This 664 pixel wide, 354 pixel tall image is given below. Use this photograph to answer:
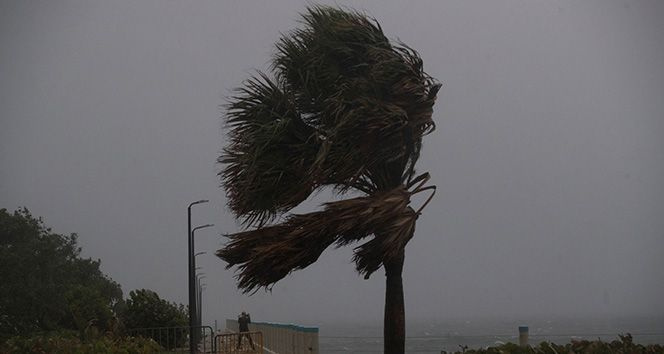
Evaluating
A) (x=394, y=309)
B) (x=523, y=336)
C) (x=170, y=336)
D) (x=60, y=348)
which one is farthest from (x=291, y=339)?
(x=170, y=336)

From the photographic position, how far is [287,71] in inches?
555

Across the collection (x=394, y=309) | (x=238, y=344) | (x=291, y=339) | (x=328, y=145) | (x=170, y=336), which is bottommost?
(x=170, y=336)

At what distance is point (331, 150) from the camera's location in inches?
521

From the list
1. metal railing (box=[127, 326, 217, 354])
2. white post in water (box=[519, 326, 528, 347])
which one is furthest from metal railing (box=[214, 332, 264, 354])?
white post in water (box=[519, 326, 528, 347])

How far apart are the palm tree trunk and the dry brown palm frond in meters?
0.56

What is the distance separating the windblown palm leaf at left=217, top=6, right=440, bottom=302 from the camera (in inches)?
510

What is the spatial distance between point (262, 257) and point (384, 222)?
184cm

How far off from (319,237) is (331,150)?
1.32 m

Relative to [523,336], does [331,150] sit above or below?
above

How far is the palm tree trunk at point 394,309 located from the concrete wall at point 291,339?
196 inches

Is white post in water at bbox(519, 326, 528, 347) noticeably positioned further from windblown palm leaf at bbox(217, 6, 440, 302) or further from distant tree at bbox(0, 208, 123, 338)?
distant tree at bbox(0, 208, 123, 338)

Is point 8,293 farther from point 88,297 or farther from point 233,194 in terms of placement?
point 233,194

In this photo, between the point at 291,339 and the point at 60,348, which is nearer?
the point at 60,348

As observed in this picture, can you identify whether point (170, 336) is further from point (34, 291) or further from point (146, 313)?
point (34, 291)
